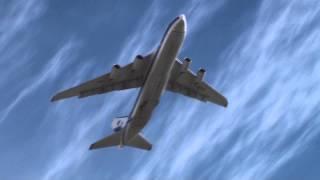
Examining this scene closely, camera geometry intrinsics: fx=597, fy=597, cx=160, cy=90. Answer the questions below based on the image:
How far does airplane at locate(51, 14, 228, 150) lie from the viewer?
61750 millimetres

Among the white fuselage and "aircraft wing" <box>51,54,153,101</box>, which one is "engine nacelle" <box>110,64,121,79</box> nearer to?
"aircraft wing" <box>51,54,153,101</box>

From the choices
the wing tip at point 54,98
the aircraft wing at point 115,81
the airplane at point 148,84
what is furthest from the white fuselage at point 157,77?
the wing tip at point 54,98

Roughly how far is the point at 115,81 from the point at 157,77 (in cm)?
847

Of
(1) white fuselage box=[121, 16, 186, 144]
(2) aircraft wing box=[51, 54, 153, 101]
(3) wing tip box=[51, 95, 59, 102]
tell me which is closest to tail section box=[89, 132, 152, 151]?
(1) white fuselage box=[121, 16, 186, 144]

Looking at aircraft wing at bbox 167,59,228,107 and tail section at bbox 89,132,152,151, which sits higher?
aircraft wing at bbox 167,59,228,107

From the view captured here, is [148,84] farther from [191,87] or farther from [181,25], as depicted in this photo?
[191,87]

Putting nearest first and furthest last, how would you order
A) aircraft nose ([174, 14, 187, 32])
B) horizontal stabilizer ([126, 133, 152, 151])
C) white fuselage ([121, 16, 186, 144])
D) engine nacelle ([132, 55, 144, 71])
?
1. aircraft nose ([174, 14, 187, 32])
2. white fuselage ([121, 16, 186, 144])
3. engine nacelle ([132, 55, 144, 71])
4. horizontal stabilizer ([126, 133, 152, 151])

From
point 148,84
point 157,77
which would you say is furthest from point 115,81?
point 157,77

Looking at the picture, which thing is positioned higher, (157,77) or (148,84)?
(157,77)

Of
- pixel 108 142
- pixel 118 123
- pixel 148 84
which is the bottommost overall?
pixel 108 142

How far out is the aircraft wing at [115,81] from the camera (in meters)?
68.3

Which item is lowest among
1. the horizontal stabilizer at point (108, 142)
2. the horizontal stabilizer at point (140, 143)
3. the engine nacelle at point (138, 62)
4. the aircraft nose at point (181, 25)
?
the horizontal stabilizer at point (108, 142)

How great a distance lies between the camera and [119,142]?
72.8 m

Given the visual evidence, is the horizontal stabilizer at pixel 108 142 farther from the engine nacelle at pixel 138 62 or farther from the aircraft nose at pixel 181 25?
the aircraft nose at pixel 181 25
